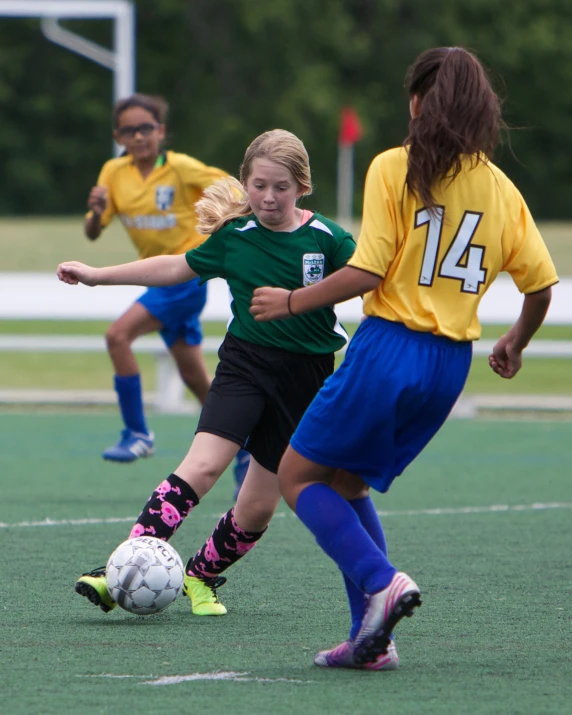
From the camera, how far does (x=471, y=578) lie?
5617 mm

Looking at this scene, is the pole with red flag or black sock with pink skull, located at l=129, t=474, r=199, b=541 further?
the pole with red flag

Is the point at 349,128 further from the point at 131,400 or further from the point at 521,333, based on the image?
the point at 521,333

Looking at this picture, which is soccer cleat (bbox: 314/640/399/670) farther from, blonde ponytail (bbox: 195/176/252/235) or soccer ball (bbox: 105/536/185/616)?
blonde ponytail (bbox: 195/176/252/235)

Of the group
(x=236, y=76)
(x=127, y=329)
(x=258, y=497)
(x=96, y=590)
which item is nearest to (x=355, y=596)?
(x=258, y=497)

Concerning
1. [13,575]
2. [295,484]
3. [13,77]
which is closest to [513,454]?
[13,575]

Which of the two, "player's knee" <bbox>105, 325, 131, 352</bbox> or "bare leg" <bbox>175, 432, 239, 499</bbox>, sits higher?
"bare leg" <bbox>175, 432, 239, 499</bbox>

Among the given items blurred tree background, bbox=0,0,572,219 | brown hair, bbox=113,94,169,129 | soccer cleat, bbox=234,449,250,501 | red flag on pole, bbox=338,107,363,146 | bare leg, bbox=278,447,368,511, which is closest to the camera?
bare leg, bbox=278,447,368,511

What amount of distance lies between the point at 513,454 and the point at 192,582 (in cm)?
563

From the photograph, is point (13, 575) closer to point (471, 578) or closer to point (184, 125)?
point (471, 578)

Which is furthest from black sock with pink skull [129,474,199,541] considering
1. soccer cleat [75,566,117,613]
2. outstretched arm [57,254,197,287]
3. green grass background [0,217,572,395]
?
green grass background [0,217,572,395]

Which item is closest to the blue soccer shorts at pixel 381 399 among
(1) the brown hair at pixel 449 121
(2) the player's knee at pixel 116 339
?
(1) the brown hair at pixel 449 121

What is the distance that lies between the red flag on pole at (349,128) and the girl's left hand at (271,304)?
38.3m

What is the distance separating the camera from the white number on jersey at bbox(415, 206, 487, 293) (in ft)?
12.4

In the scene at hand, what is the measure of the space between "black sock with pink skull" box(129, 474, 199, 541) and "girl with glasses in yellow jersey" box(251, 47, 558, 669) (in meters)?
0.82
